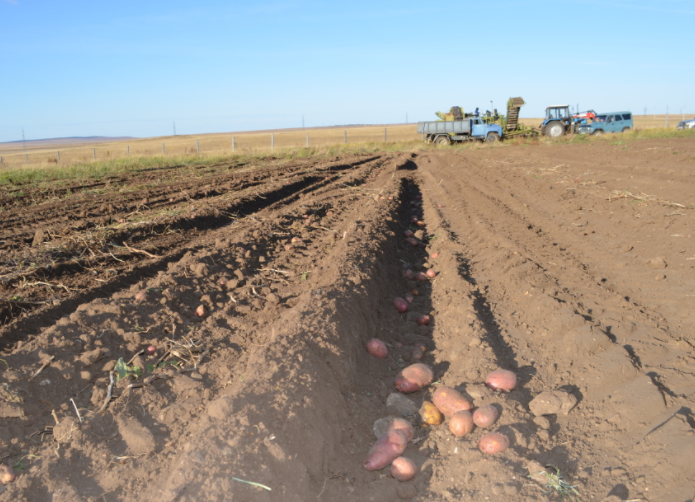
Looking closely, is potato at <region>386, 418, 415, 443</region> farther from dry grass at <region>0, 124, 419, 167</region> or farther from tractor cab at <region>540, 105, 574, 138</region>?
tractor cab at <region>540, 105, 574, 138</region>

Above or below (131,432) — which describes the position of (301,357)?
above

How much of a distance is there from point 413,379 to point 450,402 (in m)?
0.42

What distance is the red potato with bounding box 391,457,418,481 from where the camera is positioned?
7.64 ft

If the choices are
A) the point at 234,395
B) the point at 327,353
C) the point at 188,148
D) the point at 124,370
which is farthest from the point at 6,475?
the point at 188,148

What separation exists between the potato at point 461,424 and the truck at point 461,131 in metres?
28.0

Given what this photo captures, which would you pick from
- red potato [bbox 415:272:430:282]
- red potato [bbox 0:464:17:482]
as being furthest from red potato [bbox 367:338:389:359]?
red potato [bbox 0:464:17:482]

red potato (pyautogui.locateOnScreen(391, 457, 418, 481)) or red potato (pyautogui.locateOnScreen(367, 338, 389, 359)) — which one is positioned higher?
red potato (pyautogui.locateOnScreen(367, 338, 389, 359))

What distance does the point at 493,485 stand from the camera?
213 cm

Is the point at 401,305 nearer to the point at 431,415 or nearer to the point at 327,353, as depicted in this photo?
the point at 327,353

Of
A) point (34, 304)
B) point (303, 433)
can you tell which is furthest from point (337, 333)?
point (34, 304)

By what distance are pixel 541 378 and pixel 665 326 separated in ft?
4.58

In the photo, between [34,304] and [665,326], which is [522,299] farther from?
[34,304]

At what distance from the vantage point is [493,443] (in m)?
2.34

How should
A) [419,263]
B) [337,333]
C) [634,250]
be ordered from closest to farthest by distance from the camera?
[337,333], [634,250], [419,263]
